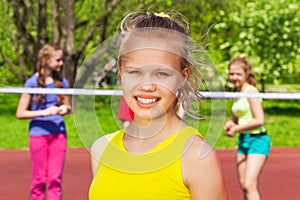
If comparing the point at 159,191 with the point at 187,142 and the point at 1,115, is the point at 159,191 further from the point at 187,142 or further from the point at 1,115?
the point at 1,115

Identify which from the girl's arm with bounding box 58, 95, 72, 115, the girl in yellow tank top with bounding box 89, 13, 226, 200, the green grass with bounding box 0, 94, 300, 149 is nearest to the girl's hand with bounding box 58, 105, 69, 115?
the girl's arm with bounding box 58, 95, 72, 115

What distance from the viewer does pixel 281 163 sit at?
13039mm

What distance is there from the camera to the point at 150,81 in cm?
188

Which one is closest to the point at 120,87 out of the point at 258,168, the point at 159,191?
the point at 159,191

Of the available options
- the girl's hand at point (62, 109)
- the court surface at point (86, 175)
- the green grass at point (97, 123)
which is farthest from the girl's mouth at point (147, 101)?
the court surface at point (86, 175)

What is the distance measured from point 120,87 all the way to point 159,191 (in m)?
0.30

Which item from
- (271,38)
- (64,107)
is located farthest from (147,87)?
(271,38)

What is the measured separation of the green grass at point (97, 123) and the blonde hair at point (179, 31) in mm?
84

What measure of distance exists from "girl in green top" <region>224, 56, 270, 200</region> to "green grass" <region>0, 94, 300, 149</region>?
1325 mm

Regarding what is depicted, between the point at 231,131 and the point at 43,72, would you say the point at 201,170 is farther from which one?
the point at 43,72

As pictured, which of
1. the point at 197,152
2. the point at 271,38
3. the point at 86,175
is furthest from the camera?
the point at 271,38

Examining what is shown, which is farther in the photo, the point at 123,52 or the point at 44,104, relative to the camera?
the point at 44,104

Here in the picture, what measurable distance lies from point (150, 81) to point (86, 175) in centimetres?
971

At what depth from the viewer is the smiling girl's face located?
6.21 feet
